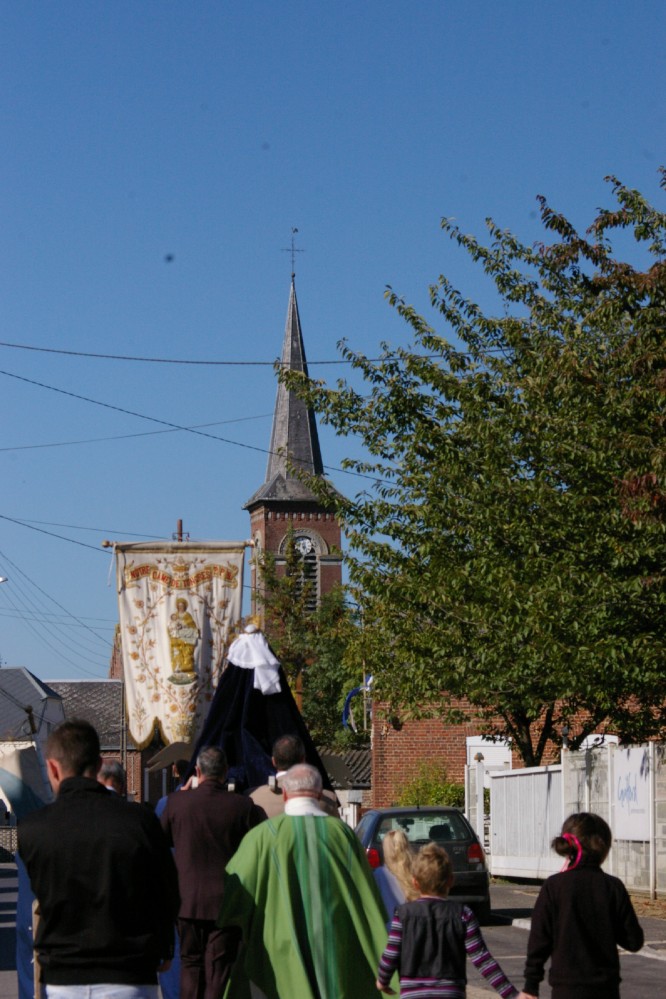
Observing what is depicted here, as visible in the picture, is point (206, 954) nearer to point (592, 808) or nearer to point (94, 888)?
point (94, 888)

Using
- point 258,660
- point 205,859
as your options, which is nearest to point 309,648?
point 258,660

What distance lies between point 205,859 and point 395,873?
5.33 feet

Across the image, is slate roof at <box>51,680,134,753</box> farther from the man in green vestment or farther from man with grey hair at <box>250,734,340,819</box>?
the man in green vestment

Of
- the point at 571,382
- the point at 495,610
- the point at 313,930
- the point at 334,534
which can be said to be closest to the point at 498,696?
the point at 495,610

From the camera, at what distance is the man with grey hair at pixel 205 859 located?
7.62 m

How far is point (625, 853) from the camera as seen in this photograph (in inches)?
783

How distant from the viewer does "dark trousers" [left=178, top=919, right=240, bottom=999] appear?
7.68 m

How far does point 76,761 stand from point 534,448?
49.5ft

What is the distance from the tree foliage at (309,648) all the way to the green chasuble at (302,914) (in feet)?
163

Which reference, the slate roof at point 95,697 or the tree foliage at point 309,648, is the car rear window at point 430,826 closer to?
the tree foliage at point 309,648

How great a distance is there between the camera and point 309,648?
199 ft

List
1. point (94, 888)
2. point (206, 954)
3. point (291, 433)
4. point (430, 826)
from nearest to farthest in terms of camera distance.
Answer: point (94, 888) → point (206, 954) → point (430, 826) → point (291, 433)

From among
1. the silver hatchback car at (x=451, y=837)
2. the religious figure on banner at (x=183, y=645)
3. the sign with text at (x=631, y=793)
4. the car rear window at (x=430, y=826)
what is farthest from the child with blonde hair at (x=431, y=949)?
the sign with text at (x=631, y=793)

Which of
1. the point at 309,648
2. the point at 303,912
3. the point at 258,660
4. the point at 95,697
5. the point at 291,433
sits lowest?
the point at 95,697
